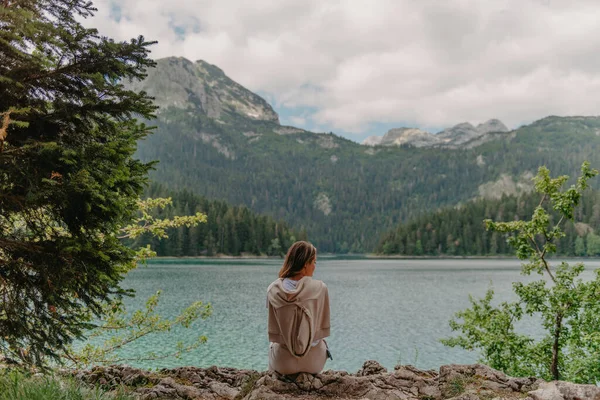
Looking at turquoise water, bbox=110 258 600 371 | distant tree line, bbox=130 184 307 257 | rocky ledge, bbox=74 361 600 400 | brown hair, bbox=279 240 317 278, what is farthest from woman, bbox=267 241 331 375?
distant tree line, bbox=130 184 307 257

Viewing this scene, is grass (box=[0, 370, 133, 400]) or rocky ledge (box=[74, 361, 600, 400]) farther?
rocky ledge (box=[74, 361, 600, 400])

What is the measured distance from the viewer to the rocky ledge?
21.4 ft

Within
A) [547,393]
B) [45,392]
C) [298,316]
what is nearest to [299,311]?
[298,316]

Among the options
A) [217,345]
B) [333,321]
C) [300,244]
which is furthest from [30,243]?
[333,321]

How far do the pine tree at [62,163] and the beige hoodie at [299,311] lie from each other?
232 cm

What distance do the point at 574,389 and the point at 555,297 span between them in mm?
5657

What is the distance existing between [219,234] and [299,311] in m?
147

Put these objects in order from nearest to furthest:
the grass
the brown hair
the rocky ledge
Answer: the grass → the rocky ledge → the brown hair

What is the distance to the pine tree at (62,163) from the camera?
19.4ft

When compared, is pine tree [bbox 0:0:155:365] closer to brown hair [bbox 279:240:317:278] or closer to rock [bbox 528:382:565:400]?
brown hair [bbox 279:240:317:278]

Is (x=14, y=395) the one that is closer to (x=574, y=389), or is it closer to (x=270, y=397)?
(x=270, y=397)

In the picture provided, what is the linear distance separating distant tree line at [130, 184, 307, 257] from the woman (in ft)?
450

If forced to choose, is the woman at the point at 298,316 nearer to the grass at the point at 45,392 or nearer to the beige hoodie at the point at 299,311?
the beige hoodie at the point at 299,311

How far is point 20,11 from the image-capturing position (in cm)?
550
